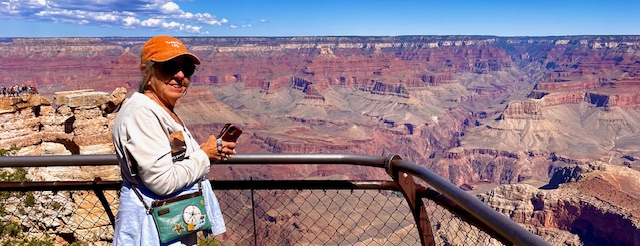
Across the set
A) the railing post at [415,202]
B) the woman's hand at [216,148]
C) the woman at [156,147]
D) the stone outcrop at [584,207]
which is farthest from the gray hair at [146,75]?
the stone outcrop at [584,207]

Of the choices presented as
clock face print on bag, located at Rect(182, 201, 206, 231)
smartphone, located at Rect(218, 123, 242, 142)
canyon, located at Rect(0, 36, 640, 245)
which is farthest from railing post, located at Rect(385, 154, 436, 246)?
canyon, located at Rect(0, 36, 640, 245)

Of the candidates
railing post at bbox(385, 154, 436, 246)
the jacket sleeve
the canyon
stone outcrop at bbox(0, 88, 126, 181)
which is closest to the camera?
the jacket sleeve

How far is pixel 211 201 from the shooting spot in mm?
2748

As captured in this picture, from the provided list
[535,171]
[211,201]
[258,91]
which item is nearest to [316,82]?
[258,91]

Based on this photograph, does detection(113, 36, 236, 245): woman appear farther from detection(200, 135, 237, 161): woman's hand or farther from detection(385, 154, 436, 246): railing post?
detection(385, 154, 436, 246): railing post

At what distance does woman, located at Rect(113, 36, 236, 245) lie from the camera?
2266 millimetres

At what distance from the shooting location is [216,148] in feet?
8.52

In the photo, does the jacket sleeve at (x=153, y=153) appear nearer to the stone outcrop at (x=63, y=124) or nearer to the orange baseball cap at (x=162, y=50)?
the orange baseball cap at (x=162, y=50)

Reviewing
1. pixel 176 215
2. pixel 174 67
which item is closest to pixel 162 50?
pixel 174 67

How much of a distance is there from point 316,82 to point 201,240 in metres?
160

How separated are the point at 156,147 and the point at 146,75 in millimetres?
460

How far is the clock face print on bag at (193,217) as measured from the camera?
247 centimetres

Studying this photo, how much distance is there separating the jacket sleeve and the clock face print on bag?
167 millimetres

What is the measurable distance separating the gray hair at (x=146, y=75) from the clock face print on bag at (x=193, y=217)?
2.21 ft
